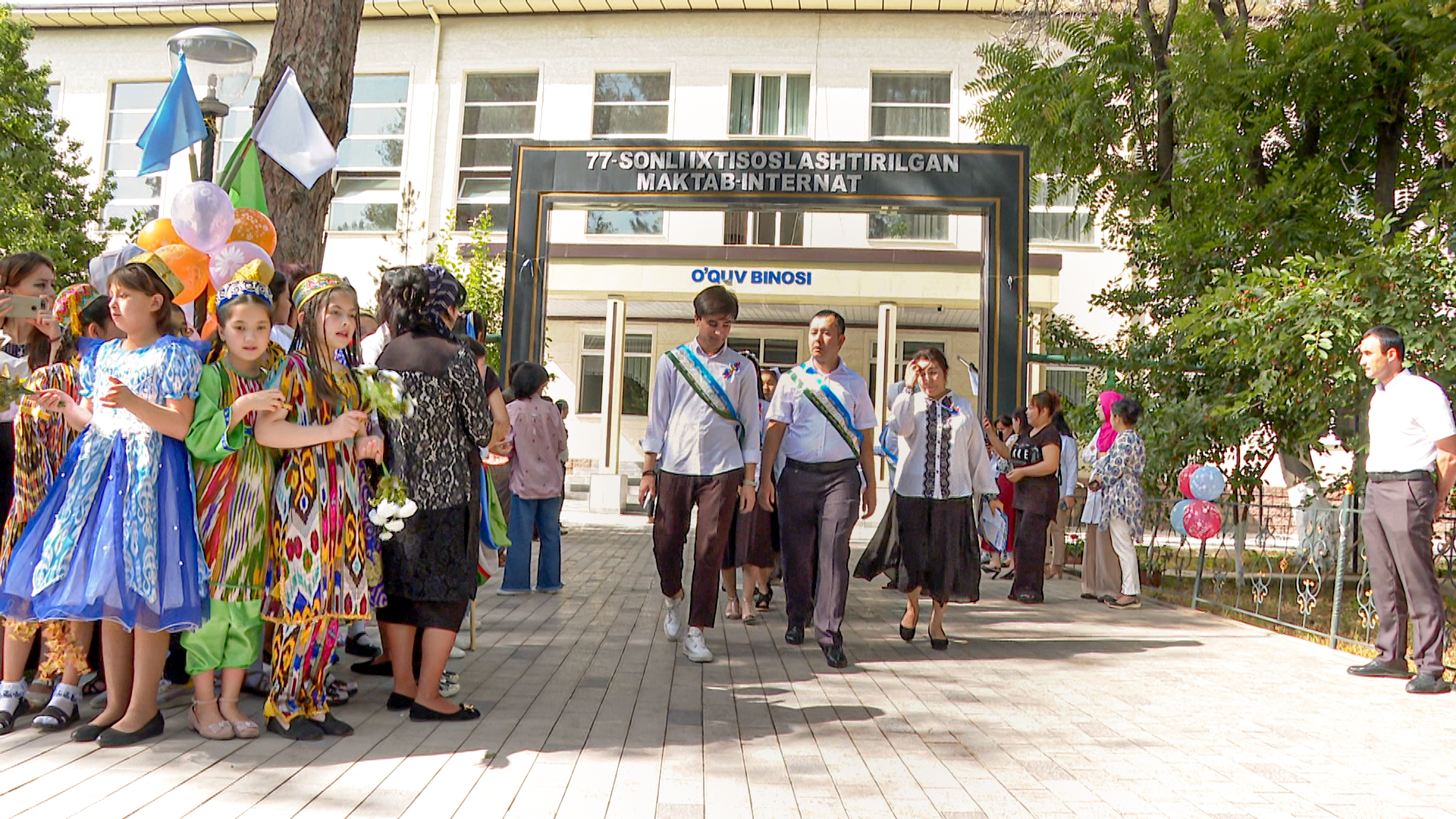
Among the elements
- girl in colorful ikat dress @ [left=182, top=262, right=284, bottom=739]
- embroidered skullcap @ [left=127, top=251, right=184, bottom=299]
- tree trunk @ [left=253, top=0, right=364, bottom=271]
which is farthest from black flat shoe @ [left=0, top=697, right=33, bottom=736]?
tree trunk @ [left=253, top=0, right=364, bottom=271]

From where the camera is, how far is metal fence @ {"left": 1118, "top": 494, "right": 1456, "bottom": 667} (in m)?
8.27

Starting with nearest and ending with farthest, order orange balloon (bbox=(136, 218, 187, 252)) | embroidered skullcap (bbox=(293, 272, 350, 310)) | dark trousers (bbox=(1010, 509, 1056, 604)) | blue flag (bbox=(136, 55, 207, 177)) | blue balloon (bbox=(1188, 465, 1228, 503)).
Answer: embroidered skullcap (bbox=(293, 272, 350, 310)), orange balloon (bbox=(136, 218, 187, 252)), blue flag (bbox=(136, 55, 207, 177)), blue balloon (bbox=(1188, 465, 1228, 503)), dark trousers (bbox=(1010, 509, 1056, 604))

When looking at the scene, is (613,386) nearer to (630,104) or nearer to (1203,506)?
(630,104)

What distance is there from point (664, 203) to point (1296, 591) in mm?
6854

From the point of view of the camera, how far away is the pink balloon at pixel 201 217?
551 cm

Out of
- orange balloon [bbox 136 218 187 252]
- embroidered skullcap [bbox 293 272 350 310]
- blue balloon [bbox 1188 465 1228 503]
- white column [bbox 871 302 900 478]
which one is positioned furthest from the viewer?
white column [bbox 871 302 900 478]

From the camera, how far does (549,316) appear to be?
86.5 ft

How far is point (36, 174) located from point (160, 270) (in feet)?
61.4

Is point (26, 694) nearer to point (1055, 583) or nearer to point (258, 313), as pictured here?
point (258, 313)

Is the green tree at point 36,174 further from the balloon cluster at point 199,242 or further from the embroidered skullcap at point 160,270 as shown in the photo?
the embroidered skullcap at point 160,270

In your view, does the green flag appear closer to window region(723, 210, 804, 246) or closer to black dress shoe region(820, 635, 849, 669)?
black dress shoe region(820, 635, 849, 669)

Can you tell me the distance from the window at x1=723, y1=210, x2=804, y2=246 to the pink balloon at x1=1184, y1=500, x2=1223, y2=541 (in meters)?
16.1

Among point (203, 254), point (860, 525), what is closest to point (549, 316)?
point (860, 525)

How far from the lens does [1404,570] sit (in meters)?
6.44
